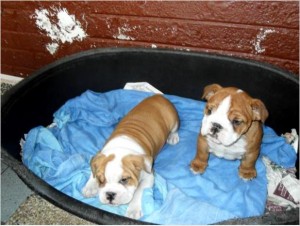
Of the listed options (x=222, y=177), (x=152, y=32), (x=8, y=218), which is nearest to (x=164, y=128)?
(x=222, y=177)

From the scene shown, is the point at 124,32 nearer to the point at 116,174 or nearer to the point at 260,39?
the point at 260,39

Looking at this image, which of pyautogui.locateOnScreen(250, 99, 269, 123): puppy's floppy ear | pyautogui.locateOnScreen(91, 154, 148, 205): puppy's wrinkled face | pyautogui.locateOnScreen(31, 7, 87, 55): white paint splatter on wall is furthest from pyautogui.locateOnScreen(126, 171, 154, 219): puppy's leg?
pyautogui.locateOnScreen(31, 7, 87, 55): white paint splatter on wall

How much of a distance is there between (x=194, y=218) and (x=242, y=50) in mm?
1525

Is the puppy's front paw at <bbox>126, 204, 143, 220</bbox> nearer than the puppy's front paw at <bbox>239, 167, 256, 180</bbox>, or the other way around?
the puppy's front paw at <bbox>126, 204, 143, 220</bbox>

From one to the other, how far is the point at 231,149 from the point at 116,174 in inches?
33.3

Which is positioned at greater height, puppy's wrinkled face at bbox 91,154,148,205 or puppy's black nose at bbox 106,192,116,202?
puppy's wrinkled face at bbox 91,154,148,205

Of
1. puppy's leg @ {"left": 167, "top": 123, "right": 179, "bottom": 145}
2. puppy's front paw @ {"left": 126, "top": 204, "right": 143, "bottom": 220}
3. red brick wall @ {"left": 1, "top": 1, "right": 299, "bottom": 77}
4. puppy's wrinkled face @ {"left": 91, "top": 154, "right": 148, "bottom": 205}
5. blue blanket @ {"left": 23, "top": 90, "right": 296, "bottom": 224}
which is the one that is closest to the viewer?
puppy's wrinkled face @ {"left": 91, "top": 154, "right": 148, "bottom": 205}

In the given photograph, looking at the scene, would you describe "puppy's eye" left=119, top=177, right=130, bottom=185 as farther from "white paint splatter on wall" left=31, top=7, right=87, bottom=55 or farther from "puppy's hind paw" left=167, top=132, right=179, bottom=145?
"white paint splatter on wall" left=31, top=7, right=87, bottom=55

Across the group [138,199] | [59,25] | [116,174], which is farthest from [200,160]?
[59,25]

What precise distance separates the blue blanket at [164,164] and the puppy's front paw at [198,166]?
0.05m

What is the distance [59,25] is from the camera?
11.6 feet

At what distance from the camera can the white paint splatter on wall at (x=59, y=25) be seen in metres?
3.48

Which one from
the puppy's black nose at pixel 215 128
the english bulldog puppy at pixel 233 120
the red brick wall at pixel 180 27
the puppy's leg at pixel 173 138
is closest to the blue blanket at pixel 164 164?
the puppy's leg at pixel 173 138

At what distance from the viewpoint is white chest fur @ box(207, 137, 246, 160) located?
246 centimetres
